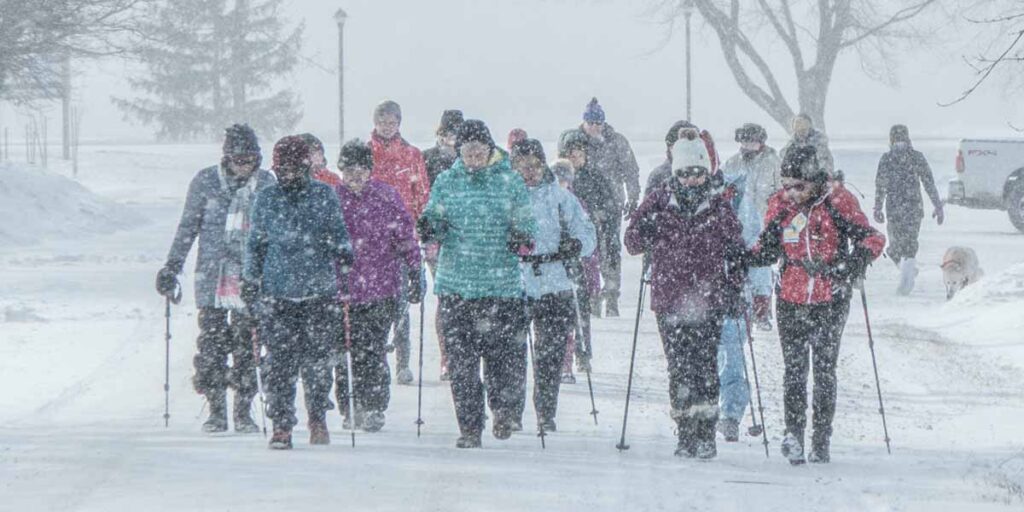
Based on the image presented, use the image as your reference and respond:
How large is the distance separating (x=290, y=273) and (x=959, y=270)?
11480 mm

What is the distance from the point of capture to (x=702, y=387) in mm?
8359

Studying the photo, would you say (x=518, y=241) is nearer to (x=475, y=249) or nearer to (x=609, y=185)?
(x=475, y=249)

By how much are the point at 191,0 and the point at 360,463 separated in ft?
224

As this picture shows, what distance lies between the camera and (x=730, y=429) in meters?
9.28

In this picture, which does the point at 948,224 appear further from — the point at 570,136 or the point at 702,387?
the point at 702,387

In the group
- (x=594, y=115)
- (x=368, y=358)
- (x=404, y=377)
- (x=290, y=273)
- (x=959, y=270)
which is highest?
(x=594, y=115)

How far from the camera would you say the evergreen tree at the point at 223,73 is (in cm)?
7369

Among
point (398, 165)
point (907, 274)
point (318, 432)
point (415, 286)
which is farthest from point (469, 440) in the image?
point (907, 274)

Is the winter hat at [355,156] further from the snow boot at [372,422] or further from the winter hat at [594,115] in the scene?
the winter hat at [594,115]

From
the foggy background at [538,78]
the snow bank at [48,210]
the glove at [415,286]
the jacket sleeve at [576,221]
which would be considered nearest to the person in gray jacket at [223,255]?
the glove at [415,286]

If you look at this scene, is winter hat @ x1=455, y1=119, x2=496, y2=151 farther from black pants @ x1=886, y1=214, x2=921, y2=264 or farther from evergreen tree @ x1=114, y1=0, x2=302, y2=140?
evergreen tree @ x1=114, y1=0, x2=302, y2=140

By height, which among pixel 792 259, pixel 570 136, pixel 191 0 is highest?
pixel 191 0

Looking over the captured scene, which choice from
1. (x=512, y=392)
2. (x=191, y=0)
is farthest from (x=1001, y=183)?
(x=191, y=0)

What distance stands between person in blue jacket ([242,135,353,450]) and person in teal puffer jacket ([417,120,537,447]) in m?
0.56
